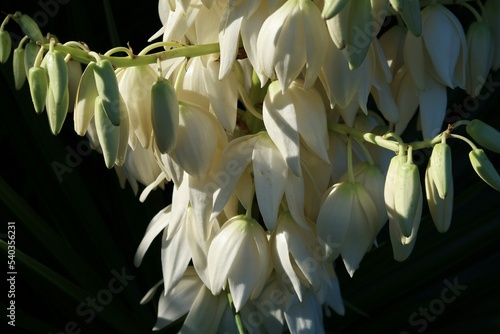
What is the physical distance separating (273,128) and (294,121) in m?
0.02

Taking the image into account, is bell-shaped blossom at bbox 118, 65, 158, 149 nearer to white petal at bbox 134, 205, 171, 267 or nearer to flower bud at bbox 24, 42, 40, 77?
flower bud at bbox 24, 42, 40, 77

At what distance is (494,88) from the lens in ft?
4.19

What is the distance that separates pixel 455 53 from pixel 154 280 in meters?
0.64

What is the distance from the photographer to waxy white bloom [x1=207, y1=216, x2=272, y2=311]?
2.74 feet

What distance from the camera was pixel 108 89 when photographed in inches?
26.7

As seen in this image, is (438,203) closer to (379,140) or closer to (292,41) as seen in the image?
(379,140)

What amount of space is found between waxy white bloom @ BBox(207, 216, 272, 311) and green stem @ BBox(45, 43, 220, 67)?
7.1 inches

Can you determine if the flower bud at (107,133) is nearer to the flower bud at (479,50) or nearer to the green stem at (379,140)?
the green stem at (379,140)
